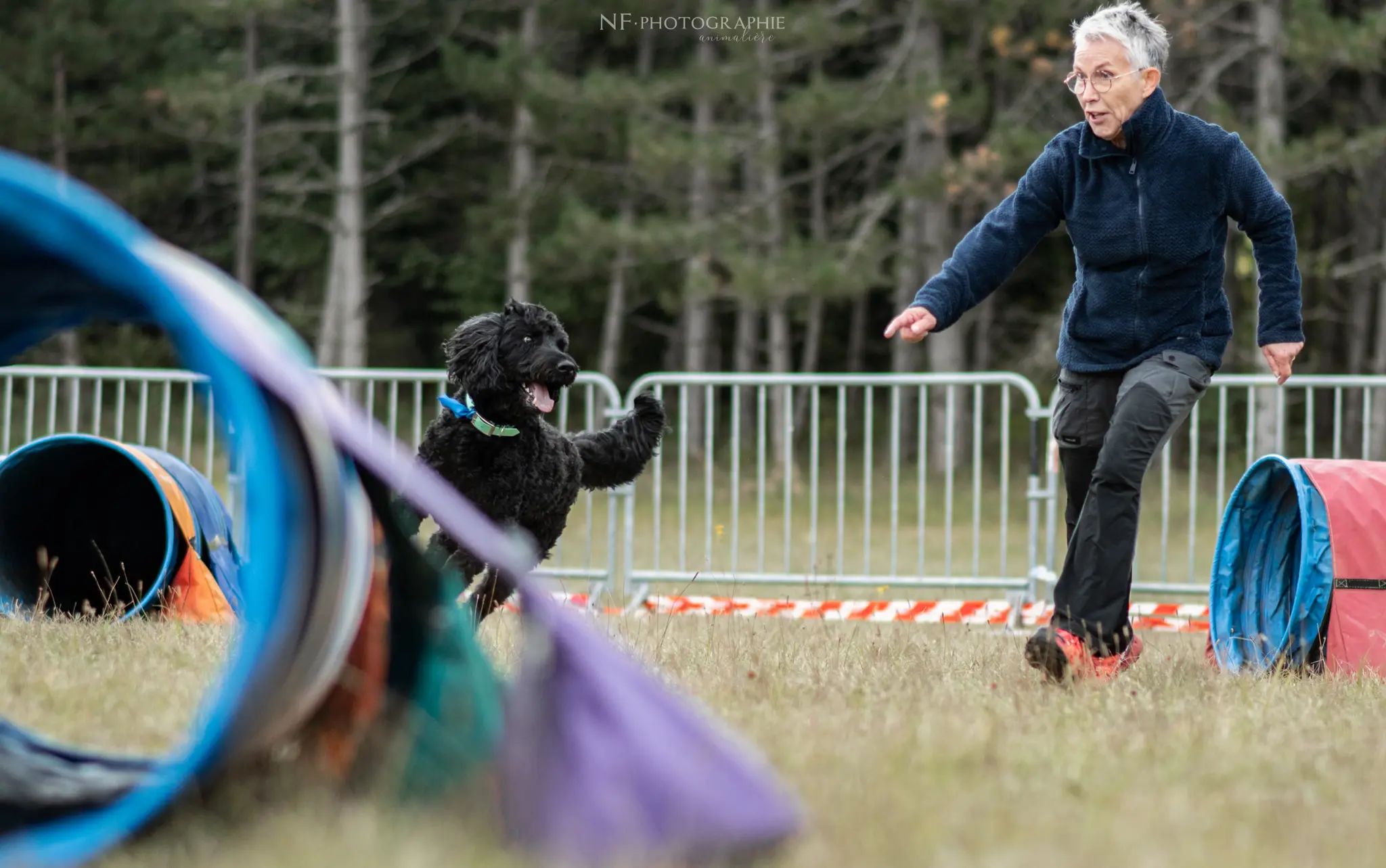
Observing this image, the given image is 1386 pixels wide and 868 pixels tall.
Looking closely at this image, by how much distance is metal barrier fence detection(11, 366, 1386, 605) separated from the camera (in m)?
8.08

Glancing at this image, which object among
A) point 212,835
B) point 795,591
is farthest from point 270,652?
point 795,591

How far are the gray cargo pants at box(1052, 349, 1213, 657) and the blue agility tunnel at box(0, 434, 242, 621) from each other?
9.63ft

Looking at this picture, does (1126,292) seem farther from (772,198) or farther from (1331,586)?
(772,198)

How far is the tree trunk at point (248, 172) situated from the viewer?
21.3 metres

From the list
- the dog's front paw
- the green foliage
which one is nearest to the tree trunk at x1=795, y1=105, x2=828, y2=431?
the green foliage

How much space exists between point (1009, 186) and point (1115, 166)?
481 inches

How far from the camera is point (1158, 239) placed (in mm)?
4273

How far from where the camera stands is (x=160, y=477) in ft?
17.2

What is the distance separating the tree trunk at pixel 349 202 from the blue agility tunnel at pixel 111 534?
13.4 m

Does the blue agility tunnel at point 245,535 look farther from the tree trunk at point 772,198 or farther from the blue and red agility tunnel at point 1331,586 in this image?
the tree trunk at point 772,198

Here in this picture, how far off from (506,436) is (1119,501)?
2.20m

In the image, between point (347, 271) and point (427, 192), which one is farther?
point (427, 192)

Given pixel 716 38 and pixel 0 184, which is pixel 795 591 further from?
pixel 716 38

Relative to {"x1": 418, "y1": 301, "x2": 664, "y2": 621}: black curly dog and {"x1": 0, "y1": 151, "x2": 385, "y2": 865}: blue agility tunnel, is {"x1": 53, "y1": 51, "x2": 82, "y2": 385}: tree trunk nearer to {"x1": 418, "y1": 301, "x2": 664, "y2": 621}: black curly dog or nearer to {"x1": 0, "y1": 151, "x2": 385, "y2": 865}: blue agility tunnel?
{"x1": 418, "y1": 301, "x2": 664, "y2": 621}: black curly dog
